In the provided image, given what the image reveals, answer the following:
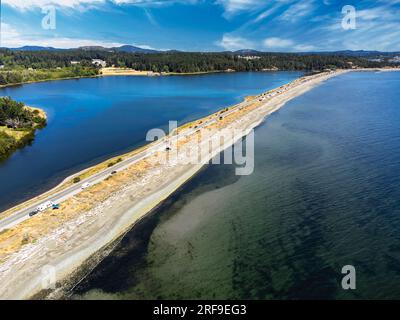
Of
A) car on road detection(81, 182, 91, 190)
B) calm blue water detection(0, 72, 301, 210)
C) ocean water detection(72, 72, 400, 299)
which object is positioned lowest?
ocean water detection(72, 72, 400, 299)

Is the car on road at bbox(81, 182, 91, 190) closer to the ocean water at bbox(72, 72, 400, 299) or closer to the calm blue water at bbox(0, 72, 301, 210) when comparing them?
the calm blue water at bbox(0, 72, 301, 210)

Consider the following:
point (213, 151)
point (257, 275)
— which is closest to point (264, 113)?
point (213, 151)

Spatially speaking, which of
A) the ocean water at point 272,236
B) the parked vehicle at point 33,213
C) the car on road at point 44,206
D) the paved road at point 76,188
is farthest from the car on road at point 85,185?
the ocean water at point 272,236

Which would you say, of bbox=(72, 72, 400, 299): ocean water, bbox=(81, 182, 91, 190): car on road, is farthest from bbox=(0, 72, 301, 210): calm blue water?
bbox=(72, 72, 400, 299): ocean water

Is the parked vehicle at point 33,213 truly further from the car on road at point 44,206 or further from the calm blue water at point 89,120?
the calm blue water at point 89,120

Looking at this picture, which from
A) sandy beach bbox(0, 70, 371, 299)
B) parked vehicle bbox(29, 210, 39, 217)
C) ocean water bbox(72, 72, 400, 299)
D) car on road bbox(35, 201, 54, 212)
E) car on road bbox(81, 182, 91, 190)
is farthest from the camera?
car on road bbox(81, 182, 91, 190)

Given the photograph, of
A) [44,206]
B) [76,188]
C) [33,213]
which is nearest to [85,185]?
[76,188]
